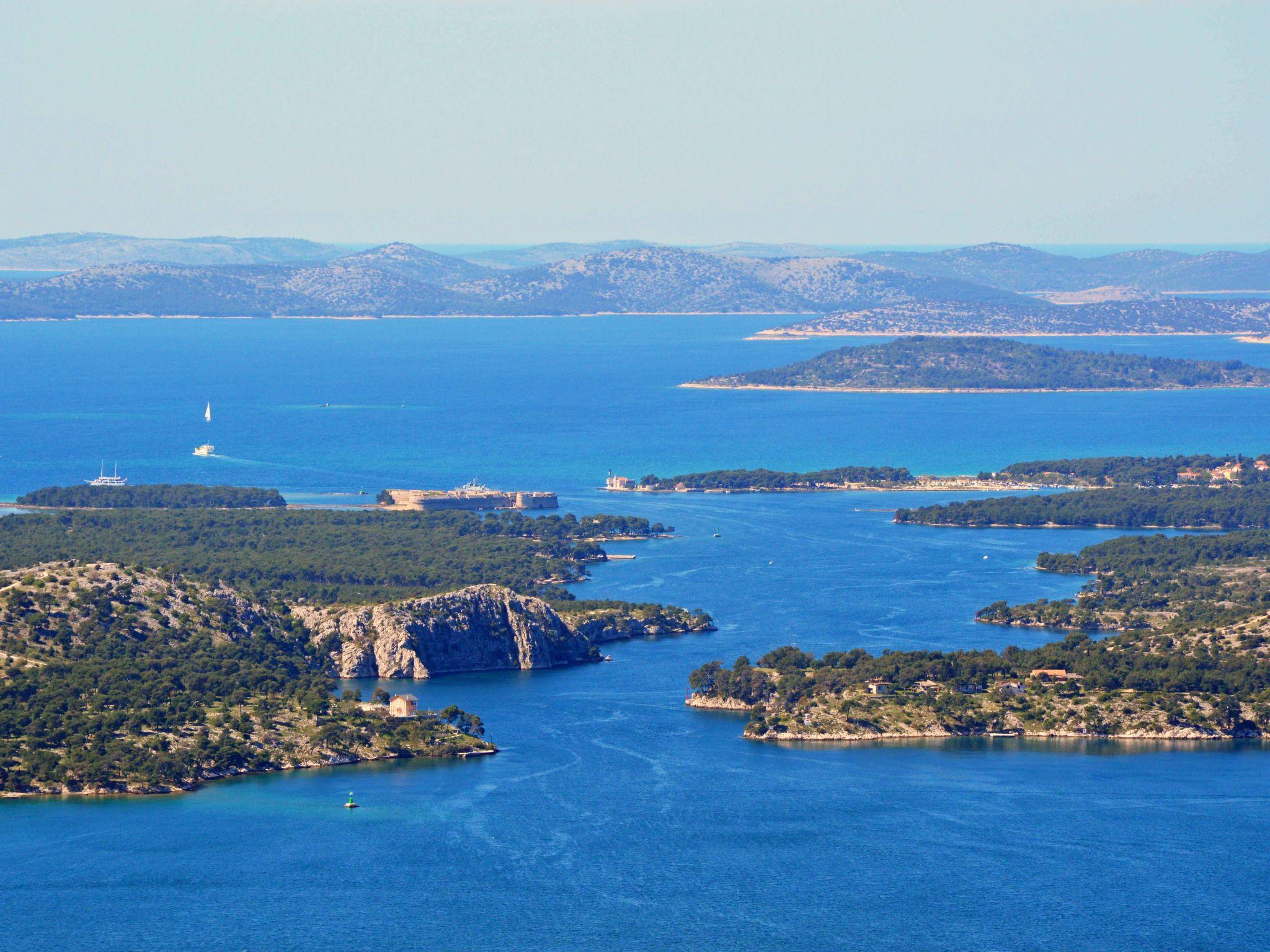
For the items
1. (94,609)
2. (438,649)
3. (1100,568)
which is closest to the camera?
(94,609)

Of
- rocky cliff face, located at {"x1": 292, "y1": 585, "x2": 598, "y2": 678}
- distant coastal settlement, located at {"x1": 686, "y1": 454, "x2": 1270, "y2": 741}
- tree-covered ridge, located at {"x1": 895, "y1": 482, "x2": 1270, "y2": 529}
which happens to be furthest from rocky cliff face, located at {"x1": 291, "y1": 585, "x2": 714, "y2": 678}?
tree-covered ridge, located at {"x1": 895, "y1": 482, "x2": 1270, "y2": 529}

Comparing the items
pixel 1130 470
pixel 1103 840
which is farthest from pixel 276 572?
pixel 1130 470

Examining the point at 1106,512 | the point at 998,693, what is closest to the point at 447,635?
the point at 998,693

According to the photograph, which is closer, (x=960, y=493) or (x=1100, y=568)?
(x=1100, y=568)

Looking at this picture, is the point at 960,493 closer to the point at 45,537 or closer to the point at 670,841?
the point at 45,537

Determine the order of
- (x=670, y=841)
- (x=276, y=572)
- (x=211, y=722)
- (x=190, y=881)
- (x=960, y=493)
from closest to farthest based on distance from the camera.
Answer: (x=190, y=881) → (x=670, y=841) → (x=211, y=722) → (x=276, y=572) → (x=960, y=493)

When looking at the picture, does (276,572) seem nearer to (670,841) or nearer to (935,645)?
(935,645)
